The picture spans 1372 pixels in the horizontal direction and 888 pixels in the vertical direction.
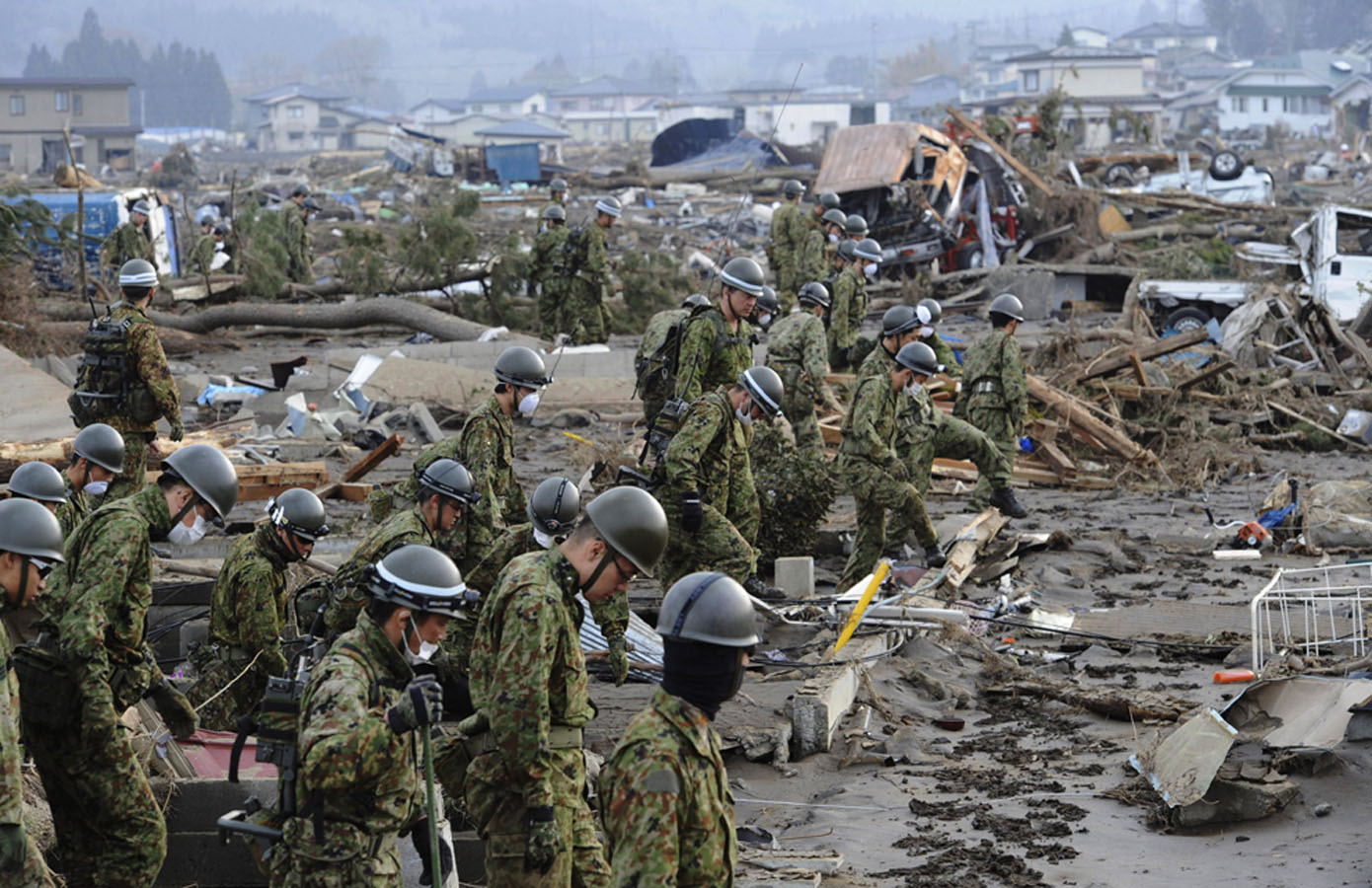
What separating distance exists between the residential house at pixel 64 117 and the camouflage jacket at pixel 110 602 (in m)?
69.1

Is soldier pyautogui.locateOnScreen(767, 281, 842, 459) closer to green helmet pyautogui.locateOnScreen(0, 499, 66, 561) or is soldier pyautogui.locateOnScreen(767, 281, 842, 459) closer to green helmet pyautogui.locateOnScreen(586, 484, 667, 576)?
green helmet pyautogui.locateOnScreen(586, 484, 667, 576)

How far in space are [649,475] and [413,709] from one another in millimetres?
4403

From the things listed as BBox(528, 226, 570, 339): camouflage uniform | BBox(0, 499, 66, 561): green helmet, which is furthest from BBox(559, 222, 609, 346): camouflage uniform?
BBox(0, 499, 66, 561): green helmet

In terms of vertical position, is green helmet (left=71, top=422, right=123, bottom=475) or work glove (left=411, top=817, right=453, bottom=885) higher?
green helmet (left=71, top=422, right=123, bottom=475)

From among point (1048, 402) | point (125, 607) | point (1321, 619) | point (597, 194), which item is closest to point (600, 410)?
point (1048, 402)

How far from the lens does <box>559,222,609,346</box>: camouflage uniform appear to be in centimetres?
1683

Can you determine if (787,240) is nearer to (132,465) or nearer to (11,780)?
(132,465)

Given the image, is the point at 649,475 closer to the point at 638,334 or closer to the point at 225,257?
the point at 638,334

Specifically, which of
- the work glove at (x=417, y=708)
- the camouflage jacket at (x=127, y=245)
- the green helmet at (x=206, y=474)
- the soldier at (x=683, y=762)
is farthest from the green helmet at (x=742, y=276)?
the camouflage jacket at (x=127, y=245)

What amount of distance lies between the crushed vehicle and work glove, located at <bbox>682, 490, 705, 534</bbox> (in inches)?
652

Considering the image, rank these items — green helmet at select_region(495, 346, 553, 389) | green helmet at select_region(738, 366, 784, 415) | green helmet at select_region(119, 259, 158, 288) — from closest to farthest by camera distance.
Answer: green helmet at select_region(495, 346, 553, 389) → green helmet at select_region(738, 366, 784, 415) → green helmet at select_region(119, 259, 158, 288)

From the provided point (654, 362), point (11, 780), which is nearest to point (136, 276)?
point (654, 362)

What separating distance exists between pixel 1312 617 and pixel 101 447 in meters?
6.31

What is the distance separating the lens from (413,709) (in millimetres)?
3949
